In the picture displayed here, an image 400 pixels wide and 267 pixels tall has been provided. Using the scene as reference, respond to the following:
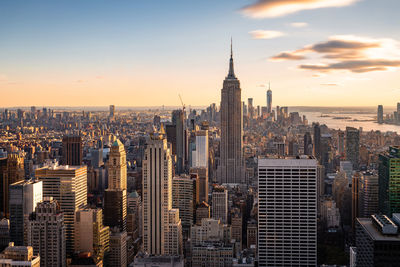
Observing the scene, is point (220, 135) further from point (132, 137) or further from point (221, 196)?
point (221, 196)

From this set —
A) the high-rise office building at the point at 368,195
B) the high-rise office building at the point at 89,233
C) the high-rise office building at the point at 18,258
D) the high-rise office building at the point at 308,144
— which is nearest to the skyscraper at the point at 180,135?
the high-rise office building at the point at 308,144

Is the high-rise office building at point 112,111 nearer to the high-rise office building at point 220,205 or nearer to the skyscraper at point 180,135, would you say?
the high-rise office building at point 220,205

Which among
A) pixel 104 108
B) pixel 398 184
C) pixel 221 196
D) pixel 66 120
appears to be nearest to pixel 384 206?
pixel 398 184

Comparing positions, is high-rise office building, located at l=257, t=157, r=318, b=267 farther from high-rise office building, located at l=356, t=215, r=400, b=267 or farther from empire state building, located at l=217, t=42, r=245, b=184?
empire state building, located at l=217, t=42, r=245, b=184

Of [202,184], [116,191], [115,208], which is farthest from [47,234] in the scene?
[202,184]

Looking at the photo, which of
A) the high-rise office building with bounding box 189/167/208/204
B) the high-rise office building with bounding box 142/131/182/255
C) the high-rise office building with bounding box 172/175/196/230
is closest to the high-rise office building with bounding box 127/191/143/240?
the high-rise office building with bounding box 172/175/196/230
